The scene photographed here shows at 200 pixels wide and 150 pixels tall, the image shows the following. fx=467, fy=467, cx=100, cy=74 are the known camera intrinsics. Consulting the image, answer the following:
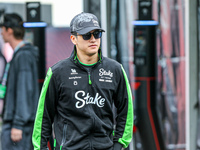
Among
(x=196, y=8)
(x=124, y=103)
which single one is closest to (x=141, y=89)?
(x=196, y=8)

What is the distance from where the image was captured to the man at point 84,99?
2689mm

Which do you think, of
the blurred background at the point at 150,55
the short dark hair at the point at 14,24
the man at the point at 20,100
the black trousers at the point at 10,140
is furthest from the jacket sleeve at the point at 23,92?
the blurred background at the point at 150,55

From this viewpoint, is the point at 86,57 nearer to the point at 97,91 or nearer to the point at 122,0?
the point at 97,91

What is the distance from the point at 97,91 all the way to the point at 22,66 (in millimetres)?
1640

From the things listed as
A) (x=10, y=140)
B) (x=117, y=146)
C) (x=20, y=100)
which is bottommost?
(x=10, y=140)

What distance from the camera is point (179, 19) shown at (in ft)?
17.9

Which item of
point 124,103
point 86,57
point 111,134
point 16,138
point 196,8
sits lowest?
point 16,138

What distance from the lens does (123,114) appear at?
9.34 feet

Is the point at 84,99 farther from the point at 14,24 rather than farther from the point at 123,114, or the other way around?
the point at 14,24

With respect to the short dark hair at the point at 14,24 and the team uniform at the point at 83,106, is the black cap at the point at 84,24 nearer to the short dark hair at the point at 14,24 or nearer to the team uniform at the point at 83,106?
the team uniform at the point at 83,106

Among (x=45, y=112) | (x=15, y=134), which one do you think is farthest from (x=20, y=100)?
(x=45, y=112)

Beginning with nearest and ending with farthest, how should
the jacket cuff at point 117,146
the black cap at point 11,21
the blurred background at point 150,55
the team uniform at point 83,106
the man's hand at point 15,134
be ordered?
the team uniform at point 83,106
the jacket cuff at point 117,146
the man's hand at point 15,134
the black cap at point 11,21
the blurred background at point 150,55

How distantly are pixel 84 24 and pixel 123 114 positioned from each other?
60 centimetres

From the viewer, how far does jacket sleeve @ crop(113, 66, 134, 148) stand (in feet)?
9.26
